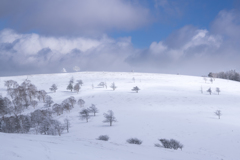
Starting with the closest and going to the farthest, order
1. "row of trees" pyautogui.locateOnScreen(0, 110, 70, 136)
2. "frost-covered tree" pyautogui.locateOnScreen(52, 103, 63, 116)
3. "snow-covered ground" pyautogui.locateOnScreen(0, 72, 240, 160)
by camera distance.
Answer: "snow-covered ground" pyautogui.locateOnScreen(0, 72, 240, 160) → "row of trees" pyautogui.locateOnScreen(0, 110, 70, 136) → "frost-covered tree" pyautogui.locateOnScreen(52, 103, 63, 116)

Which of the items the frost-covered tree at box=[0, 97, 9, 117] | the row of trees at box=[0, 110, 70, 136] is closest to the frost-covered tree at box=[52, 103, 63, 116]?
the row of trees at box=[0, 110, 70, 136]

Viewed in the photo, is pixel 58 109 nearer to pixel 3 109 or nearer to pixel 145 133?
pixel 3 109

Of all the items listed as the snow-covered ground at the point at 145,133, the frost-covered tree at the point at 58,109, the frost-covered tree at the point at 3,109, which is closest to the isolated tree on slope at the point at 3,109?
the frost-covered tree at the point at 3,109

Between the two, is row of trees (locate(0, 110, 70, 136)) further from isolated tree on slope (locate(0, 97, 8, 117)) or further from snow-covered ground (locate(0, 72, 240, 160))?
isolated tree on slope (locate(0, 97, 8, 117))

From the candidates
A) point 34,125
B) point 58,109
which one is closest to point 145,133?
point 34,125

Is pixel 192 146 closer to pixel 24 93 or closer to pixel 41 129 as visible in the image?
pixel 41 129

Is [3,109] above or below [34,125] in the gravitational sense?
above

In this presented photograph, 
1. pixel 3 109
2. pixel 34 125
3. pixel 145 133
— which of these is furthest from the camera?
pixel 3 109

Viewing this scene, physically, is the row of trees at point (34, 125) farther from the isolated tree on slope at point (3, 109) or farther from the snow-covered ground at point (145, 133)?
the isolated tree on slope at point (3, 109)

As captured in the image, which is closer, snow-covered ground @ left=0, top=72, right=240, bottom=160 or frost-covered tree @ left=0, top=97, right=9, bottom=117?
snow-covered ground @ left=0, top=72, right=240, bottom=160

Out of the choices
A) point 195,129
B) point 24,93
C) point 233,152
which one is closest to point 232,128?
point 195,129

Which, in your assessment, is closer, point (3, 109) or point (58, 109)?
point (3, 109)

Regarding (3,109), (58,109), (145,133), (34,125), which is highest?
(3,109)

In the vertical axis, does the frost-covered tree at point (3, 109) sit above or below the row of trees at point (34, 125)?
above
